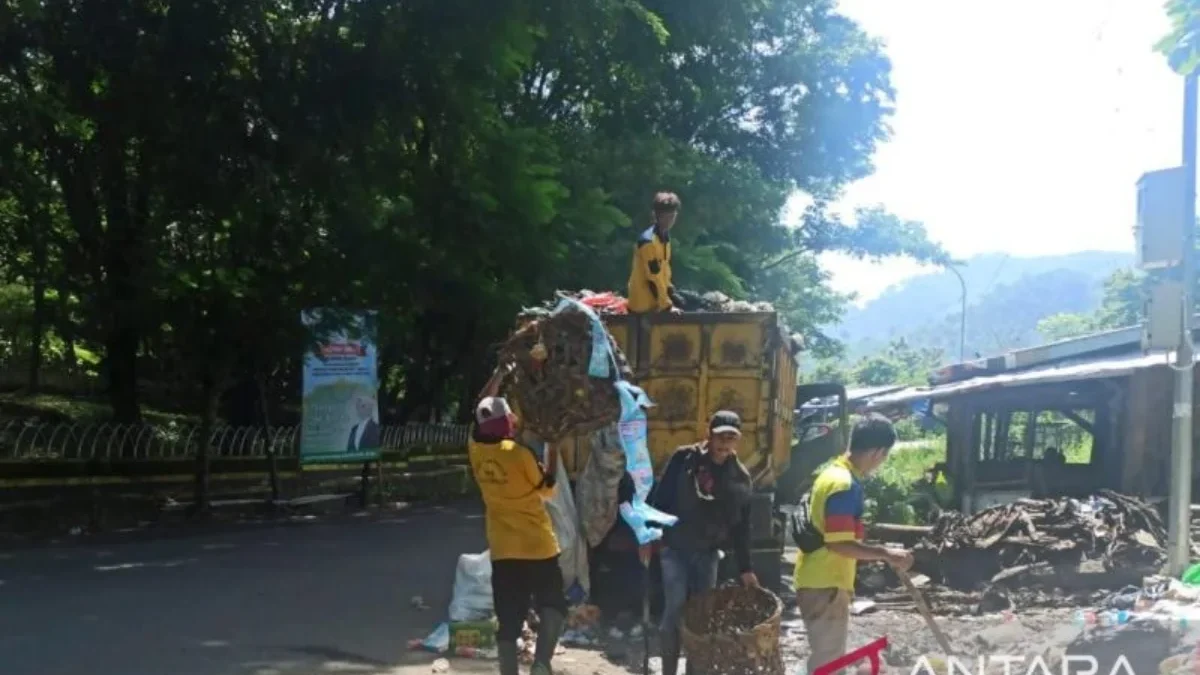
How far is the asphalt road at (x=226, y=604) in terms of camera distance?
8062 mm

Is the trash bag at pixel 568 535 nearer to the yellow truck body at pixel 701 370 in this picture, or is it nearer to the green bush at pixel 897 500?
the yellow truck body at pixel 701 370

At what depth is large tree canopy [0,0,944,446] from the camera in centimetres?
1310

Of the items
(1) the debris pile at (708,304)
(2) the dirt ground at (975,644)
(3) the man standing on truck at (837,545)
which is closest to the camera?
(3) the man standing on truck at (837,545)

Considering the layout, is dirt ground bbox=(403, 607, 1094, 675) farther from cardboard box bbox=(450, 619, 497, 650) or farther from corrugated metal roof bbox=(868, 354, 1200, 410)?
corrugated metal roof bbox=(868, 354, 1200, 410)

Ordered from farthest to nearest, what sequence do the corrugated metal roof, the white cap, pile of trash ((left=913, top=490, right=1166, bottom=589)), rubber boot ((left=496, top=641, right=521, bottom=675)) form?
1. the corrugated metal roof
2. pile of trash ((left=913, top=490, right=1166, bottom=589))
3. rubber boot ((left=496, top=641, right=521, bottom=675))
4. the white cap

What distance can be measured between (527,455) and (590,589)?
10.7 ft

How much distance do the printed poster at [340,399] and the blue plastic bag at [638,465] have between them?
8393 mm

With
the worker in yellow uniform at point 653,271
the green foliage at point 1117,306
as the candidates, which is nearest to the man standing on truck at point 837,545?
the worker in yellow uniform at point 653,271

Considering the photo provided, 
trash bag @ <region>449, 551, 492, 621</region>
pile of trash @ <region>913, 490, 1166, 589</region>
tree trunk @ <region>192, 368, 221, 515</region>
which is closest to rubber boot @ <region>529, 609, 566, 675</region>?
trash bag @ <region>449, 551, 492, 621</region>

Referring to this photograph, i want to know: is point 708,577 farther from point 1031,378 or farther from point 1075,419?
Result: point 1075,419

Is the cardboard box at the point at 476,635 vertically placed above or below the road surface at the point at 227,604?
above

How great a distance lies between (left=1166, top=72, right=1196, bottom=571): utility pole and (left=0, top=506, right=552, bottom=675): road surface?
5.41 meters

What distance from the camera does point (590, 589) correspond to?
9797mm

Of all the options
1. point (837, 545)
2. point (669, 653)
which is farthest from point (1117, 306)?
point (837, 545)
